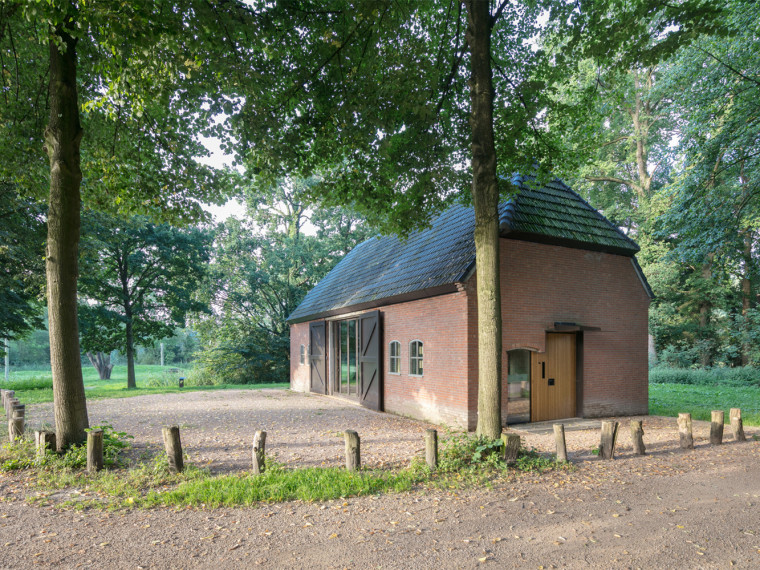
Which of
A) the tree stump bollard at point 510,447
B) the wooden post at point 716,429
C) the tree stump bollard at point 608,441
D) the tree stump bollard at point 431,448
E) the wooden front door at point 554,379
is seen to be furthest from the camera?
the wooden front door at point 554,379

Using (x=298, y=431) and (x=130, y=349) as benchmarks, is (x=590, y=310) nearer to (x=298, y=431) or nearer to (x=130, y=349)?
(x=298, y=431)

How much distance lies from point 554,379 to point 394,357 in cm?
435

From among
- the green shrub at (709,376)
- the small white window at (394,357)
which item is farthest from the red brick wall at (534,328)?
the green shrub at (709,376)

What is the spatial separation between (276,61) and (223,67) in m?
1.67

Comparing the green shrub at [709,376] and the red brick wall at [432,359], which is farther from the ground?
the red brick wall at [432,359]

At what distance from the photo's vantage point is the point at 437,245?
1328cm

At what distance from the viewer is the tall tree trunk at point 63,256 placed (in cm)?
718

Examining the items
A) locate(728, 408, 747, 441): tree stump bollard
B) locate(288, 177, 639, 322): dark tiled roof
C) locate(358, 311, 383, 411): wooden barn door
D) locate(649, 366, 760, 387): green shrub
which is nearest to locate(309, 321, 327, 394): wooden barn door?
locate(288, 177, 639, 322): dark tiled roof

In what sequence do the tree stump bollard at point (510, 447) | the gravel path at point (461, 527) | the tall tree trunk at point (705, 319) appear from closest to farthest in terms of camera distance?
the gravel path at point (461, 527) → the tree stump bollard at point (510, 447) → the tall tree trunk at point (705, 319)

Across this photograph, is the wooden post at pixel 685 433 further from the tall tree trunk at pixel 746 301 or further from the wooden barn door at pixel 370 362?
the tall tree trunk at pixel 746 301

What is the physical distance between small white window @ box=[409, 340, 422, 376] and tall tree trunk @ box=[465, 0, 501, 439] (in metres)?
4.74

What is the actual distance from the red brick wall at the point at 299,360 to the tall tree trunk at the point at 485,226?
14.1m

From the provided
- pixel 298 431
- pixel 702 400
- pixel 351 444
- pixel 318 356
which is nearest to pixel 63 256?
pixel 351 444

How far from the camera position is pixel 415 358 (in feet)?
40.6
